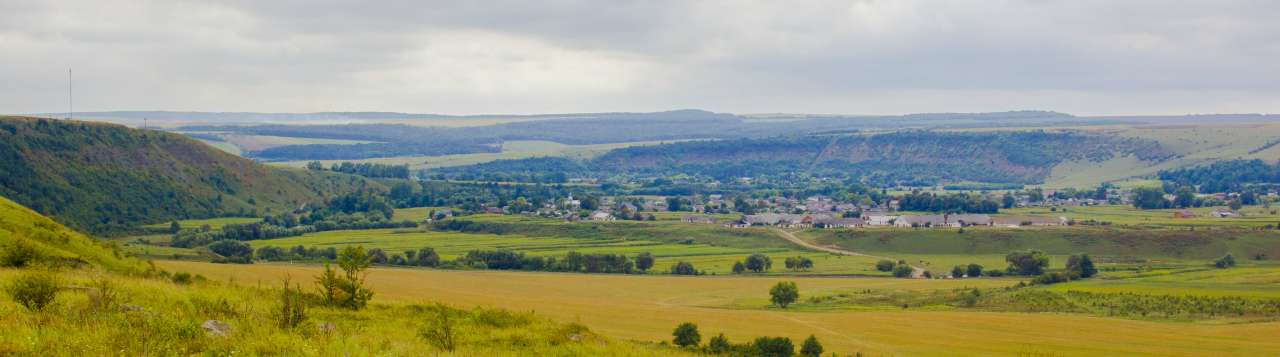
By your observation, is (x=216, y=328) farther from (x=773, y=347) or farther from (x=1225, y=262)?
(x=1225, y=262)

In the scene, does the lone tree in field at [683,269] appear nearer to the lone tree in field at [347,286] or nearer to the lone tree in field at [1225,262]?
the lone tree in field at [1225,262]

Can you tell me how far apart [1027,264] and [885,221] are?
45743 mm

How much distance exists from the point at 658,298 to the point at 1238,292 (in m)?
35.3

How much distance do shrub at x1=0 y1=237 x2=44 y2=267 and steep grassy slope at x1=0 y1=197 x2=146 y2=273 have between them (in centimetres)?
5

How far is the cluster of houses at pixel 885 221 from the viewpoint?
419ft

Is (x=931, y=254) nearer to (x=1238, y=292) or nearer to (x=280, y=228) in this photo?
(x=1238, y=292)

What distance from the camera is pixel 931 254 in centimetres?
10538

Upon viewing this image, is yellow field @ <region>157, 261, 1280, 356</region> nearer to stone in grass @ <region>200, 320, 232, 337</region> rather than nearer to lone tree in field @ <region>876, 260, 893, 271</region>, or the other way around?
lone tree in field @ <region>876, 260, 893, 271</region>

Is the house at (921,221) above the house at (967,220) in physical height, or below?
below

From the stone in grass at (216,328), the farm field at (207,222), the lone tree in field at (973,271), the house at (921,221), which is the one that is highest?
A: the stone in grass at (216,328)

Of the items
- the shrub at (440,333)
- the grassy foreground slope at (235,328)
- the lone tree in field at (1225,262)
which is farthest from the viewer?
the lone tree in field at (1225,262)

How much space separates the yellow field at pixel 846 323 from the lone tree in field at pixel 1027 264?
42.5 ft

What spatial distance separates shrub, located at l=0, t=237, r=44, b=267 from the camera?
27.6 metres

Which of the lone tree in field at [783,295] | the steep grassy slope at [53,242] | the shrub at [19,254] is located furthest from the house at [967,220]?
the shrub at [19,254]
